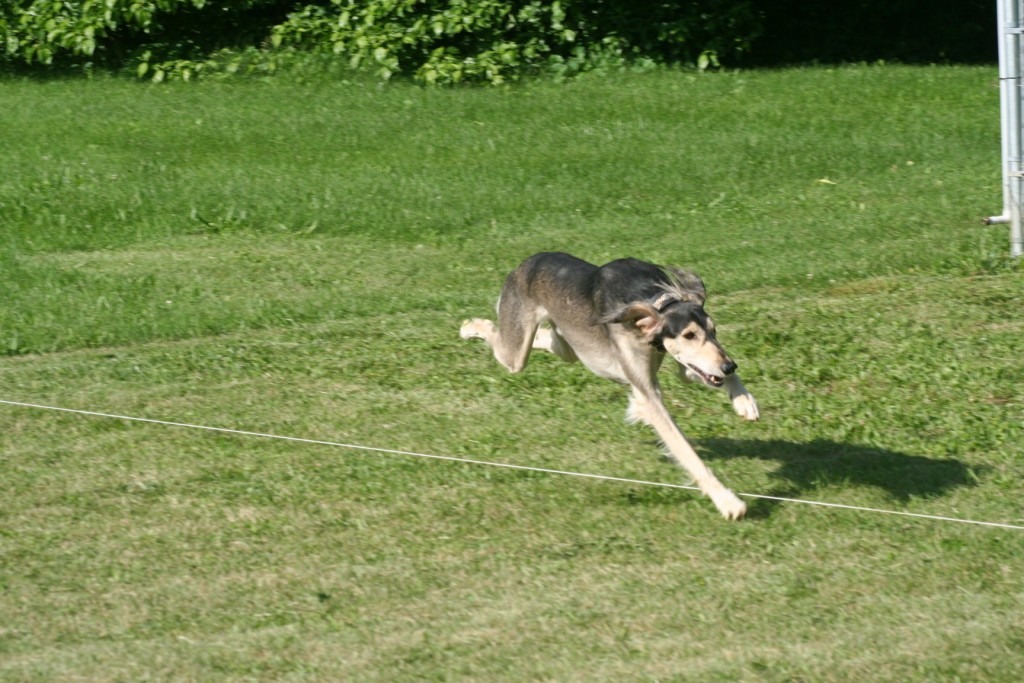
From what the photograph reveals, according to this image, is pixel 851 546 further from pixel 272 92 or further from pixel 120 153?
pixel 272 92

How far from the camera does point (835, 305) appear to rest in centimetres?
1051

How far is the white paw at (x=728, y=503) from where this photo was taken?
21.2ft

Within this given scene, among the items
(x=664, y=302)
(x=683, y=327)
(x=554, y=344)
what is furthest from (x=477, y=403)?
(x=683, y=327)

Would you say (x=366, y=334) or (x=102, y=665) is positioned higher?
(x=102, y=665)

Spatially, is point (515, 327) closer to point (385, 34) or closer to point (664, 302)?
point (664, 302)

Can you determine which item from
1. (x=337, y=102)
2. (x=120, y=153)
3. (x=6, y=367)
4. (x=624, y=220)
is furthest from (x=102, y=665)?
(x=337, y=102)

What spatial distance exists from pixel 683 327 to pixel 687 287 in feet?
1.48

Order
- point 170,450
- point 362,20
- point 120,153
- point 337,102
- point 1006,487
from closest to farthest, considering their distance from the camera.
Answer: point 1006,487 < point 170,450 < point 120,153 < point 337,102 < point 362,20

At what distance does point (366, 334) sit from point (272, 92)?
28.9 feet

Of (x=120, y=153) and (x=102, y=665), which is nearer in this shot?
(x=102, y=665)

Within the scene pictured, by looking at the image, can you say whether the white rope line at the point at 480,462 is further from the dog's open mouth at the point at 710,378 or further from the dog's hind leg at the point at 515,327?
the dog's open mouth at the point at 710,378

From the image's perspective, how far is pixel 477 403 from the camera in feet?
28.4

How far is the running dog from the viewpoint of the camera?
6.28 m

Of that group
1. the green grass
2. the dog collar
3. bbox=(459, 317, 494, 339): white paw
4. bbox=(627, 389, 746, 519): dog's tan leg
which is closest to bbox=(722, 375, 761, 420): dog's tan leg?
bbox=(627, 389, 746, 519): dog's tan leg
